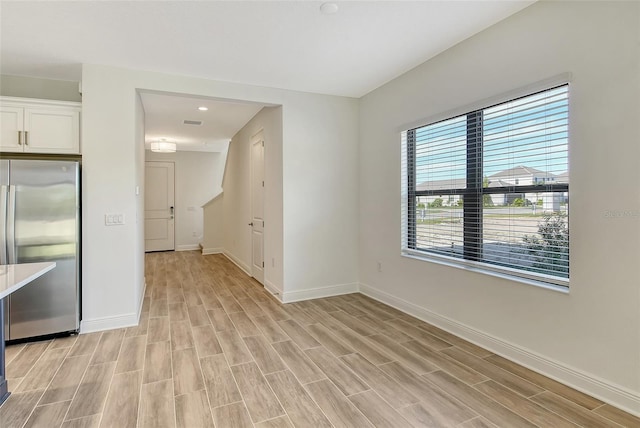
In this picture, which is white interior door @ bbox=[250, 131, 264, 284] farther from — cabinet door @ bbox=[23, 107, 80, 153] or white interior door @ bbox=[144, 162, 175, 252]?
white interior door @ bbox=[144, 162, 175, 252]

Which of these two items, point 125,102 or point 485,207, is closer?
point 485,207

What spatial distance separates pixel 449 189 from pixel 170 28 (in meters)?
2.79

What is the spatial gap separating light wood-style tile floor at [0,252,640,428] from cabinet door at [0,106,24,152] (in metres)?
1.84

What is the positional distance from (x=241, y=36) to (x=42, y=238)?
2.51 m

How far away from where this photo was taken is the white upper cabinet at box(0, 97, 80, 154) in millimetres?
3074

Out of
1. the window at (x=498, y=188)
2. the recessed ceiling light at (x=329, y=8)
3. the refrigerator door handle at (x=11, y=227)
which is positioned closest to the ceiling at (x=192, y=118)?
the refrigerator door handle at (x=11, y=227)

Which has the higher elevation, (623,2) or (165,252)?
(623,2)

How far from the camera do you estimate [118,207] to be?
3287mm

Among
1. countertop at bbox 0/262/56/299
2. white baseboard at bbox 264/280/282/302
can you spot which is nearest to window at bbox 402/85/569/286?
white baseboard at bbox 264/280/282/302

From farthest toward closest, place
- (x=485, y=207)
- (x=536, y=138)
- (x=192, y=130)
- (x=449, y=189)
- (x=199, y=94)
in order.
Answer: (x=192, y=130)
(x=199, y=94)
(x=449, y=189)
(x=485, y=207)
(x=536, y=138)

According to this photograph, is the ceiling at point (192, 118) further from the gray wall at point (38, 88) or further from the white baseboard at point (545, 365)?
the white baseboard at point (545, 365)

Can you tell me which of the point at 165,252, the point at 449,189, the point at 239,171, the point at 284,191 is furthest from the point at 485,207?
the point at 165,252

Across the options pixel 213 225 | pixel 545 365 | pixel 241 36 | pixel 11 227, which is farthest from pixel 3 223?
pixel 213 225

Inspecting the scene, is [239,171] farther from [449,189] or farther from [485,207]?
[485,207]
